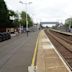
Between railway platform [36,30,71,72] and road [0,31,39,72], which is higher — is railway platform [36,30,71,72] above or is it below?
above

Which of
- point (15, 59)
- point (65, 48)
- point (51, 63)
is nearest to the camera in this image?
point (51, 63)

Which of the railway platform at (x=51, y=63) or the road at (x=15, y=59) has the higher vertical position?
the railway platform at (x=51, y=63)

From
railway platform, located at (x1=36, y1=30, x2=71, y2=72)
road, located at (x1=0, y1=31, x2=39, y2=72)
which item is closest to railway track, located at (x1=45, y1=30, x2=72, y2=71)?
railway platform, located at (x1=36, y1=30, x2=71, y2=72)

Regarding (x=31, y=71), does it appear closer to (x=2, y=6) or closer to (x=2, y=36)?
(x=2, y=36)

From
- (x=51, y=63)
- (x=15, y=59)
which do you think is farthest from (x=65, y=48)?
(x=51, y=63)

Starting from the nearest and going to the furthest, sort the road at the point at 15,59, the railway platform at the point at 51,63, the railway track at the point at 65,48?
the railway platform at the point at 51,63, the road at the point at 15,59, the railway track at the point at 65,48

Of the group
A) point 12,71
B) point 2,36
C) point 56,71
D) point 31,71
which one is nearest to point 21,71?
point 12,71

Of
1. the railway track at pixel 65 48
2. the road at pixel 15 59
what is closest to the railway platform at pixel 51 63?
the railway track at pixel 65 48

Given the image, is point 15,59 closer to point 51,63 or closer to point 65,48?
point 51,63

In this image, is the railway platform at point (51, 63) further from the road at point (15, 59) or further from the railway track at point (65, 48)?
the road at point (15, 59)

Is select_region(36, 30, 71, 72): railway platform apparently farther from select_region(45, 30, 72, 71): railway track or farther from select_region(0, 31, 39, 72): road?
select_region(0, 31, 39, 72): road

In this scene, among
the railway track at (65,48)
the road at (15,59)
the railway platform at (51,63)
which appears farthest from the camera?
the railway track at (65,48)

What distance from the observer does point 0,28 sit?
Result: 3041 inches

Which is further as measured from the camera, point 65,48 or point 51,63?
point 65,48
